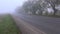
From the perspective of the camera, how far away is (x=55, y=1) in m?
43.6

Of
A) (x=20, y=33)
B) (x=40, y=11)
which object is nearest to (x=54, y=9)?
(x=40, y=11)

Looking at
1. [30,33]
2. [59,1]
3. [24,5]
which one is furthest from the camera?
[24,5]

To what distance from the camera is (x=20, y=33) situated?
8891mm

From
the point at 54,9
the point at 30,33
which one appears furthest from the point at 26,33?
the point at 54,9

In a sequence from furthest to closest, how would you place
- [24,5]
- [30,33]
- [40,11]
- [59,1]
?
[24,5] < [40,11] < [59,1] < [30,33]

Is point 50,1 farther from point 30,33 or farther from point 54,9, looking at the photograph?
point 30,33

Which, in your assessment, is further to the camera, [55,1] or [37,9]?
[37,9]

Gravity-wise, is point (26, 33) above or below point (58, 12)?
above

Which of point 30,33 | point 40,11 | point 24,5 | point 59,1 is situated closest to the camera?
point 30,33

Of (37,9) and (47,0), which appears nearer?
(47,0)

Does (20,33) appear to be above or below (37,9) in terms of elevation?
above

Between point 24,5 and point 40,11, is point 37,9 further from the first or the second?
point 24,5

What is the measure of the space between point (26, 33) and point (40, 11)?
49.9 meters

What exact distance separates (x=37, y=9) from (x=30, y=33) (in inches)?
2015
